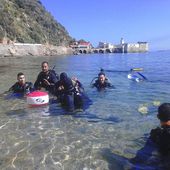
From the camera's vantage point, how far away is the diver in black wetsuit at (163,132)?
5.50 metres

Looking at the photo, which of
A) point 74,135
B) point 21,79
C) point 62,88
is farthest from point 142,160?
point 21,79

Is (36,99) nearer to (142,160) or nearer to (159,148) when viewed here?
(142,160)

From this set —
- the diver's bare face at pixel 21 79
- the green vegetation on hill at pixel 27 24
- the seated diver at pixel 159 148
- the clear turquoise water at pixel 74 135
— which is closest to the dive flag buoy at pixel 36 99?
the clear turquoise water at pixel 74 135

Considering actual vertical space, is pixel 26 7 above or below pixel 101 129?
above

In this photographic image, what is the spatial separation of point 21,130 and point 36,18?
423 ft

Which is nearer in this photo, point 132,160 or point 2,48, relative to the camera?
point 132,160

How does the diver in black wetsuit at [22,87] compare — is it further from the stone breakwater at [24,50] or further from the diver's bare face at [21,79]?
the stone breakwater at [24,50]

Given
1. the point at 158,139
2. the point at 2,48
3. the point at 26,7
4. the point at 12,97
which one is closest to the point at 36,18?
the point at 26,7

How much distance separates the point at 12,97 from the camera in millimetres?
13641

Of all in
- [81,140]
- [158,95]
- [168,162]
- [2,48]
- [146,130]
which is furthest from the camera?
[2,48]

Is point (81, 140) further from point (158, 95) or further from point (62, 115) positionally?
point (158, 95)

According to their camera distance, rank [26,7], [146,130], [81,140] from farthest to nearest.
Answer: [26,7] < [146,130] < [81,140]

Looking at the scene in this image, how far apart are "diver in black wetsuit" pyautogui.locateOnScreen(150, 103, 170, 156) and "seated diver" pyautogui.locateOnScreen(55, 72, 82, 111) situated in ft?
16.3

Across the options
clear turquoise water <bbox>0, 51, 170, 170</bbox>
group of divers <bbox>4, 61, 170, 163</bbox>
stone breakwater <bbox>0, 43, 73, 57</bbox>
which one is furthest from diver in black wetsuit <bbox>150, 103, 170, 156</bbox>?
stone breakwater <bbox>0, 43, 73, 57</bbox>
